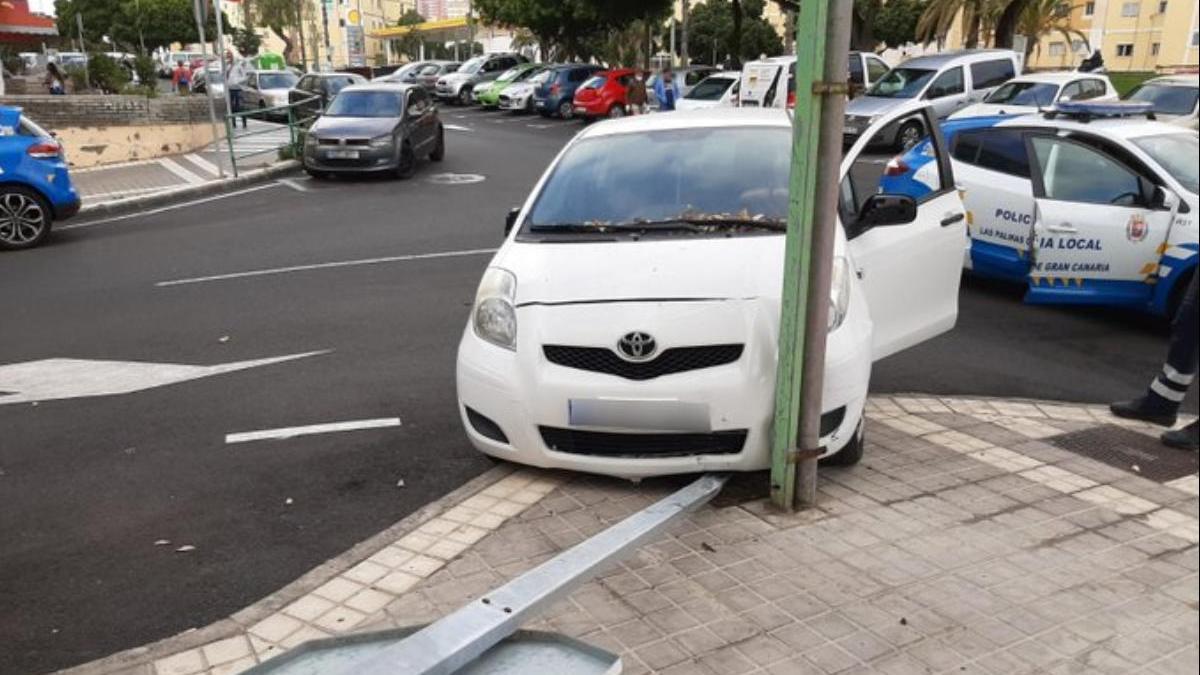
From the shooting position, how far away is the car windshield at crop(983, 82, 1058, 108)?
17953mm

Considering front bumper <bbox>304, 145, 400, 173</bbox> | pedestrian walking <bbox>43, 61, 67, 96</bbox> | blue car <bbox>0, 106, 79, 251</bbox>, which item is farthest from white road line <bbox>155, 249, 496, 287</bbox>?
pedestrian walking <bbox>43, 61, 67, 96</bbox>

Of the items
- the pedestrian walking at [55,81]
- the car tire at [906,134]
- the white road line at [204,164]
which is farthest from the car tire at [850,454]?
the pedestrian walking at [55,81]

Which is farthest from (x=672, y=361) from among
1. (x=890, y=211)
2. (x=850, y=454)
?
(x=890, y=211)

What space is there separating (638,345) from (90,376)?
449 cm

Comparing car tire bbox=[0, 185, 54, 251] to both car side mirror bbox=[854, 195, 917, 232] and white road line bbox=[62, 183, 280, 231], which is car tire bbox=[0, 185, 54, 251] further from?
car side mirror bbox=[854, 195, 917, 232]

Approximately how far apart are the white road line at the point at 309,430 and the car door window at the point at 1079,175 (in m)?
5.39

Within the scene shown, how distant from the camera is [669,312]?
4195 mm

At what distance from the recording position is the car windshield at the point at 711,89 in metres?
24.0

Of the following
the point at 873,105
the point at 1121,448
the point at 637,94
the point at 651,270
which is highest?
the point at 637,94

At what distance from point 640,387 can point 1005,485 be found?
74.4 inches

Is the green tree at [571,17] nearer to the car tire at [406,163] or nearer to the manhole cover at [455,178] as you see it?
the manhole cover at [455,178]

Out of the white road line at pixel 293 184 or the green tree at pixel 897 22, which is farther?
the green tree at pixel 897 22

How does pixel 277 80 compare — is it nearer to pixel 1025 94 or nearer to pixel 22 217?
pixel 22 217

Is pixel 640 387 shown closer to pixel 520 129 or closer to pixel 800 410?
pixel 800 410
